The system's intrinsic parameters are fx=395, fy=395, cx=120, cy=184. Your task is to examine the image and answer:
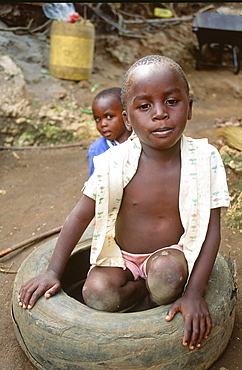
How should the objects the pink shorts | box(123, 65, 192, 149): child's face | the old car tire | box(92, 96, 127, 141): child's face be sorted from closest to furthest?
the old car tire < box(123, 65, 192, 149): child's face < the pink shorts < box(92, 96, 127, 141): child's face

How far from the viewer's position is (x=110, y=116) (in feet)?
9.37

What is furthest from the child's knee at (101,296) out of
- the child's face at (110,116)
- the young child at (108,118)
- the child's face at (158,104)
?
the child's face at (110,116)

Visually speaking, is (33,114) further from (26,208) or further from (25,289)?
(25,289)

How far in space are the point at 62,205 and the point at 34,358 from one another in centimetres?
176

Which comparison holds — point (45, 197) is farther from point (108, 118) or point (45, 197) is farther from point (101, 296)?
point (101, 296)

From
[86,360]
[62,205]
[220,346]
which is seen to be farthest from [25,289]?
[62,205]

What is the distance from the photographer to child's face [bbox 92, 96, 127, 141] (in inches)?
112

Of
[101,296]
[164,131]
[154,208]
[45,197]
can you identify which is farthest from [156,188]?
[45,197]

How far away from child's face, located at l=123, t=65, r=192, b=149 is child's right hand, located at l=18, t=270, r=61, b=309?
707mm

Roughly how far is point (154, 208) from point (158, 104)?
1.48ft

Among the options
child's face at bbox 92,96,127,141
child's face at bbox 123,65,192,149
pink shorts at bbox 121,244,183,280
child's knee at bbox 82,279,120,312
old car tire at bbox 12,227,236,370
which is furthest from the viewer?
child's face at bbox 92,96,127,141

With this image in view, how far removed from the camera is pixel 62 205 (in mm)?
3314

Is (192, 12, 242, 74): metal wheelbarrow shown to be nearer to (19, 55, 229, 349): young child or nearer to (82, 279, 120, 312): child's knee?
(19, 55, 229, 349): young child

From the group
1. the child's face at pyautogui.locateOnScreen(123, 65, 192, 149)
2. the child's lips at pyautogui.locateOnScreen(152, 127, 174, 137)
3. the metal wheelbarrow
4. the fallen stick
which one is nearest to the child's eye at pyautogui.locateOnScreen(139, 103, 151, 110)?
the child's face at pyautogui.locateOnScreen(123, 65, 192, 149)
